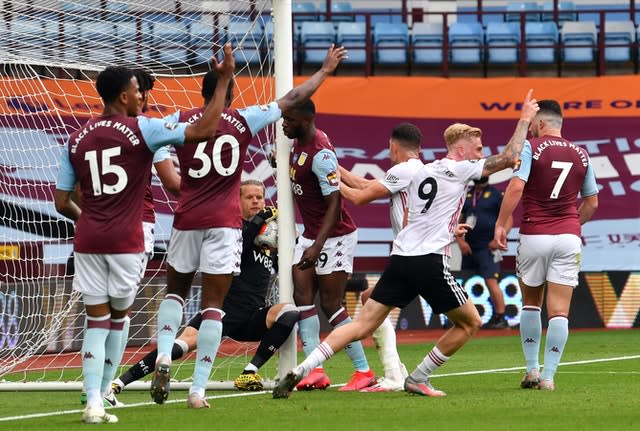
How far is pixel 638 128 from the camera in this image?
18.8 metres

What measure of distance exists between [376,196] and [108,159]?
2.15 metres

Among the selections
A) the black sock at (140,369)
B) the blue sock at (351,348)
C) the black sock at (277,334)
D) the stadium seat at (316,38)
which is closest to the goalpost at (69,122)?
the black sock at (277,334)

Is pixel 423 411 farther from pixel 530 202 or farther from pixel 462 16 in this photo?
pixel 462 16

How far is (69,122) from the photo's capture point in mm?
14031

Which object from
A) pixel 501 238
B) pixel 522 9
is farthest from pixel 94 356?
pixel 522 9

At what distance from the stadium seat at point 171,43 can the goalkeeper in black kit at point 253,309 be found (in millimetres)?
2008

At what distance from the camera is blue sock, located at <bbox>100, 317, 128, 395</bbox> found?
742 cm

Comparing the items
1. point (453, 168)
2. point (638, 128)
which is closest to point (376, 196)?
point (453, 168)

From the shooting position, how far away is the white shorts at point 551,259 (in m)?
9.07

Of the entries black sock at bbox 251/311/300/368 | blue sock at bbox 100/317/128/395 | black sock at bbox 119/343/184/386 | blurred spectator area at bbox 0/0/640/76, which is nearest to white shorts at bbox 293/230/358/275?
black sock at bbox 251/311/300/368

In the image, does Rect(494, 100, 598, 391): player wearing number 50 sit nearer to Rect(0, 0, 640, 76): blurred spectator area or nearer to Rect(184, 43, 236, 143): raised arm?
Rect(184, 43, 236, 143): raised arm

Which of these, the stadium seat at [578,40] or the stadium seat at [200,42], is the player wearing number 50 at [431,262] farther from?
the stadium seat at [578,40]

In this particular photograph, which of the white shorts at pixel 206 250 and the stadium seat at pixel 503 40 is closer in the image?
the white shorts at pixel 206 250

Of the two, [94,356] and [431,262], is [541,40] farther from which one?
[94,356]
